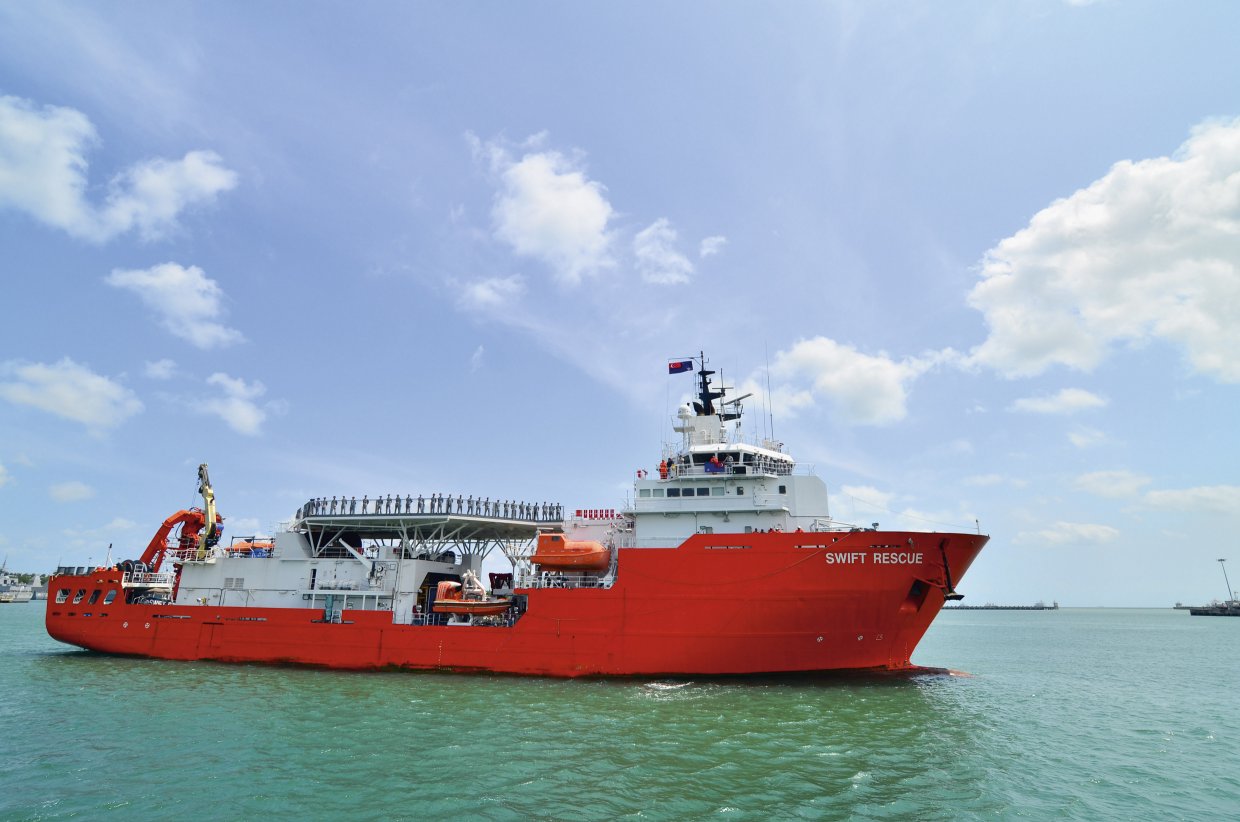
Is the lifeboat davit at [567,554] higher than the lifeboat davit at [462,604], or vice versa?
the lifeboat davit at [567,554]

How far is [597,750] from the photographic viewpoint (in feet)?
41.7

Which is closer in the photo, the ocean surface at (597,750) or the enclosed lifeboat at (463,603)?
the ocean surface at (597,750)

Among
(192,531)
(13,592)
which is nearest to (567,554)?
(192,531)

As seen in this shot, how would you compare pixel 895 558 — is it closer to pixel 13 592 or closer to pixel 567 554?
pixel 567 554

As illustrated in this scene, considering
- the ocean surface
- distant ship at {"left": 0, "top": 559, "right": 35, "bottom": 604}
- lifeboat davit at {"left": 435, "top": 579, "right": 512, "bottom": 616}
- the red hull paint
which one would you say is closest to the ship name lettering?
the red hull paint

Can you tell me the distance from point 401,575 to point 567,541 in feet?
23.7

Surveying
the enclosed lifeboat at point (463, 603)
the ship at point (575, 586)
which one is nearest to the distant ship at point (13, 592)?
the ship at point (575, 586)

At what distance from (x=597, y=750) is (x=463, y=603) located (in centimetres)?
1141

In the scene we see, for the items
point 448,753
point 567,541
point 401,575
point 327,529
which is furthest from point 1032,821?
point 327,529

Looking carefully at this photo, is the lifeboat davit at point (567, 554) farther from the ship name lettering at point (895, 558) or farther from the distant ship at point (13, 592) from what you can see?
the distant ship at point (13, 592)

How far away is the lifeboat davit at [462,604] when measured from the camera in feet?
74.7

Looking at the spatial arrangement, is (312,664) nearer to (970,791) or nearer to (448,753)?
(448,753)

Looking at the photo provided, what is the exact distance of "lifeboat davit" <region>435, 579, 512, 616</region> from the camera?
2276cm

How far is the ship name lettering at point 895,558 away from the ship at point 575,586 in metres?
0.05
